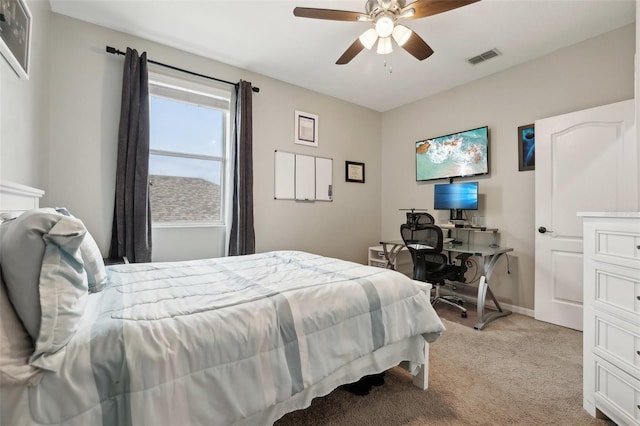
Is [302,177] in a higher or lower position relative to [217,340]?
higher

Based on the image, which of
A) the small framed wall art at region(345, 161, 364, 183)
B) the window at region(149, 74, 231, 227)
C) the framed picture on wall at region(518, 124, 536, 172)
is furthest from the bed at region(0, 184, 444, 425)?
the small framed wall art at region(345, 161, 364, 183)

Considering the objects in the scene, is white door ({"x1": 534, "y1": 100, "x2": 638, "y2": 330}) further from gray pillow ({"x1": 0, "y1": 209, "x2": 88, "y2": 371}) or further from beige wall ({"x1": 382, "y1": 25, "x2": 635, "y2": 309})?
gray pillow ({"x1": 0, "y1": 209, "x2": 88, "y2": 371})

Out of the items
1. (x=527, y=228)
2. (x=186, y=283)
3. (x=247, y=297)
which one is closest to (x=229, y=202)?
(x=186, y=283)

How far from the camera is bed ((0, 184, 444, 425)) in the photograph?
821 mm

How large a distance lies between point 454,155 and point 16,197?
411 centimetres

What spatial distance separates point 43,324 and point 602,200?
12.6ft

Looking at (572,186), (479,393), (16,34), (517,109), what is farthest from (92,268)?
(517,109)

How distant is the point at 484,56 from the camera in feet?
10.2

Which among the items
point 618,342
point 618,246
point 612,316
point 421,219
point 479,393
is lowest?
point 479,393

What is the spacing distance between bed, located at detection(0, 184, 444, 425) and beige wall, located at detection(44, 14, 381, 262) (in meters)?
1.01

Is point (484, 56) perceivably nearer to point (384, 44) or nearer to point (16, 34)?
point (384, 44)

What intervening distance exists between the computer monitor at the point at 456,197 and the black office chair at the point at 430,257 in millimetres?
642

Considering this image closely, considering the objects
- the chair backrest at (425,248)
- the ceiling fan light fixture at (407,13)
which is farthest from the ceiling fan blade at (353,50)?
the chair backrest at (425,248)

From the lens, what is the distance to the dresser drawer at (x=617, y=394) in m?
1.33
